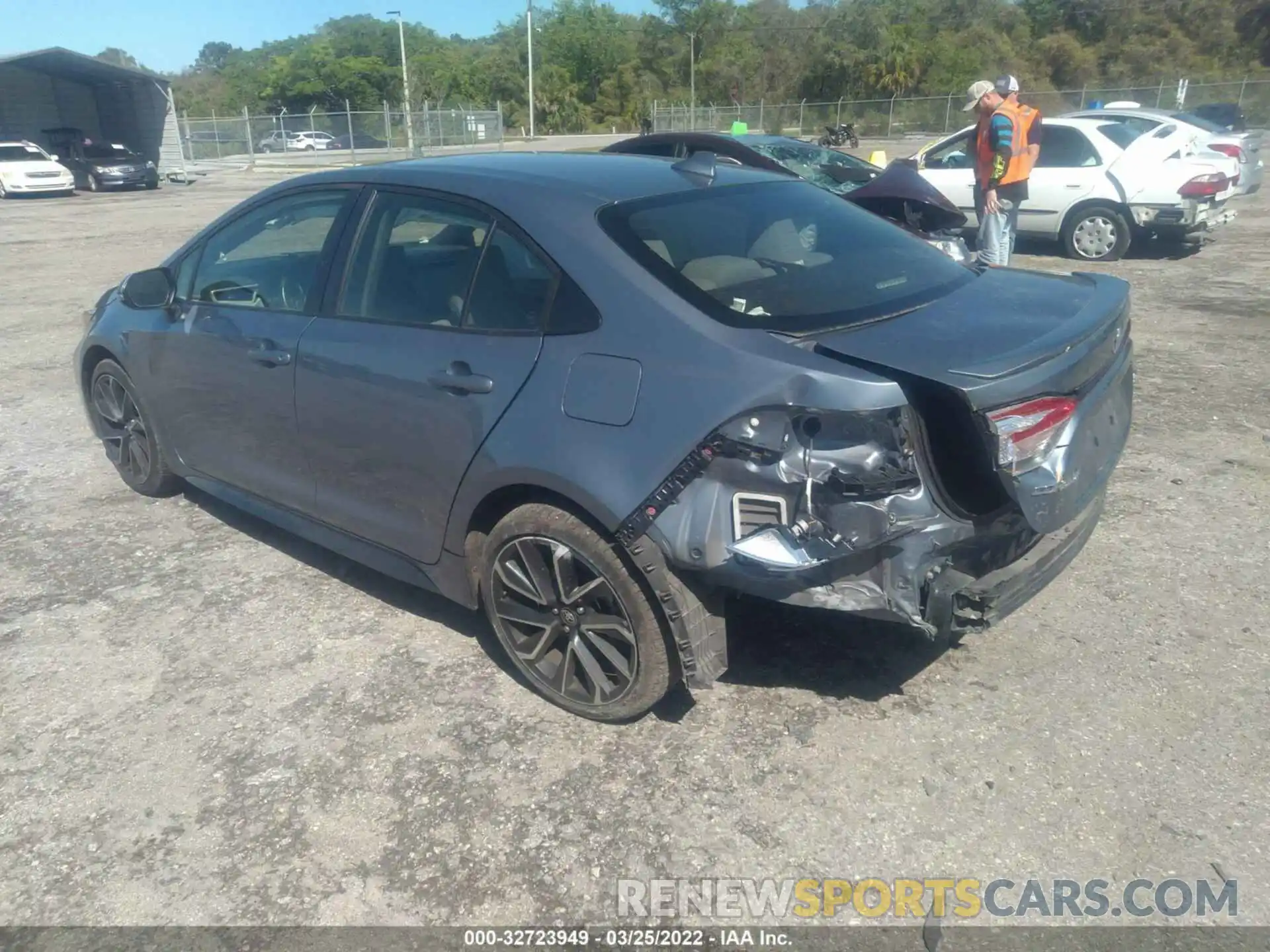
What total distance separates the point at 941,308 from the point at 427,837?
2.17 meters

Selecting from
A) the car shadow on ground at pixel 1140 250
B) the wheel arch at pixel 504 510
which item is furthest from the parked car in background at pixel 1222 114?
the wheel arch at pixel 504 510

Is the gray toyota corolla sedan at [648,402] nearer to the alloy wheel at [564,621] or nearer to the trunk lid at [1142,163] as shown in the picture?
the alloy wheel at [564,621]

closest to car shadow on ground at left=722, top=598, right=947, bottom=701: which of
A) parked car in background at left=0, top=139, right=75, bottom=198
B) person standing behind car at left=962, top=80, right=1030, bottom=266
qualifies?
person standing behind car at left=962, top=80, right=1030, bottom=266

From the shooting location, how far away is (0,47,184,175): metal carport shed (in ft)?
109

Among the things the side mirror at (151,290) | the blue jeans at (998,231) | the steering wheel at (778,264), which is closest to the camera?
the steering wheel at (778,264)

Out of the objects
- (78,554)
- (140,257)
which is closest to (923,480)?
(78,554)

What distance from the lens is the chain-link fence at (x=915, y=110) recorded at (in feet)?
129

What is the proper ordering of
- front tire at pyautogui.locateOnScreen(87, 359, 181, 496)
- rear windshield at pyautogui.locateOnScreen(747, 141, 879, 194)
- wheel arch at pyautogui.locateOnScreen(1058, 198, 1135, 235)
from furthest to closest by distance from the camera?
wheel arch at pyautogui.locateOnScreen(1058, 198, 1135, 235), rear windshield at pyautogui.locateOnScreen(747, 141, 879, 194), front tire at pyautogui.locateOnScreen(87, 359, 181, 496)

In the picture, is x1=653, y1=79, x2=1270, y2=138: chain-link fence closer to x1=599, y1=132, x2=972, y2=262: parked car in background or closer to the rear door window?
the rear door window

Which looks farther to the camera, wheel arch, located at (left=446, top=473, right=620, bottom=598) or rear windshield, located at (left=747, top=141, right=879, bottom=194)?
rear windshield, located at (left=747, top=141, right=879, bottom=194)

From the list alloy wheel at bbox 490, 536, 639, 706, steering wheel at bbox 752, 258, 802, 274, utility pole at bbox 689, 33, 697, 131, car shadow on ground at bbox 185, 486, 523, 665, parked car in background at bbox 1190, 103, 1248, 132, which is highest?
utility pole at bbox 689, 33, 697, 131

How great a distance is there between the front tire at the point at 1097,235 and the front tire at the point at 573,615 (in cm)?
983

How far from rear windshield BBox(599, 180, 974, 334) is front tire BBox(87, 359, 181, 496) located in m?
2.87

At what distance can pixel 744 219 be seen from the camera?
11.3ft
